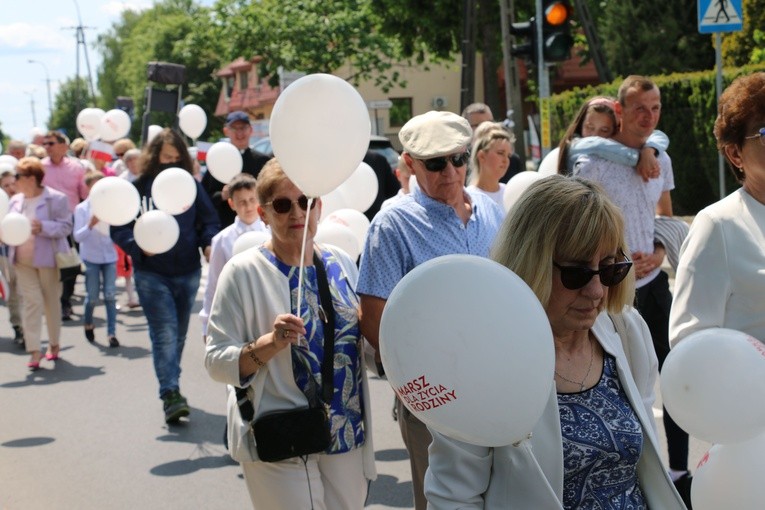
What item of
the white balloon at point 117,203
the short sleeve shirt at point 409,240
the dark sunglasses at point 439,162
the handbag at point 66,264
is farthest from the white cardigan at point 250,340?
the handbag at point 66,264

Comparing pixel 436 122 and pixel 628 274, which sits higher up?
pixel 436 122

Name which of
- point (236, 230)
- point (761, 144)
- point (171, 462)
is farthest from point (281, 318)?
point (171, 462)

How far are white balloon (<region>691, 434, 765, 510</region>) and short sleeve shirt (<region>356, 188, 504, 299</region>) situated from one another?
5.74 feet

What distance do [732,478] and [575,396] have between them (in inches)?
16.6

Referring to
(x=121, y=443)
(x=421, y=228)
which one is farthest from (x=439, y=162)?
(x=121, y=443)

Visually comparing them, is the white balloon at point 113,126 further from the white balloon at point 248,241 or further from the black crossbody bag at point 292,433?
the black crossbody bag at point 292,433

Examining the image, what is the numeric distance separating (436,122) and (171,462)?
371cm

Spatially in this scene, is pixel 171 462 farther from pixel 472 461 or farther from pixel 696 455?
pixel 472 461

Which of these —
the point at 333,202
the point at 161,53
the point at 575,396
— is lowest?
the point at 575,396

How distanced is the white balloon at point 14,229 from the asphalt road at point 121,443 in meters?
1.33

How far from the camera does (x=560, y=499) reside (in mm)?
2609

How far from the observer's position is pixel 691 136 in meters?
19.7

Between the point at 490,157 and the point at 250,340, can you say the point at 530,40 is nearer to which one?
the point at 490,157

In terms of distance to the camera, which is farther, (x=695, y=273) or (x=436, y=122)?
(x=436, y=122)
